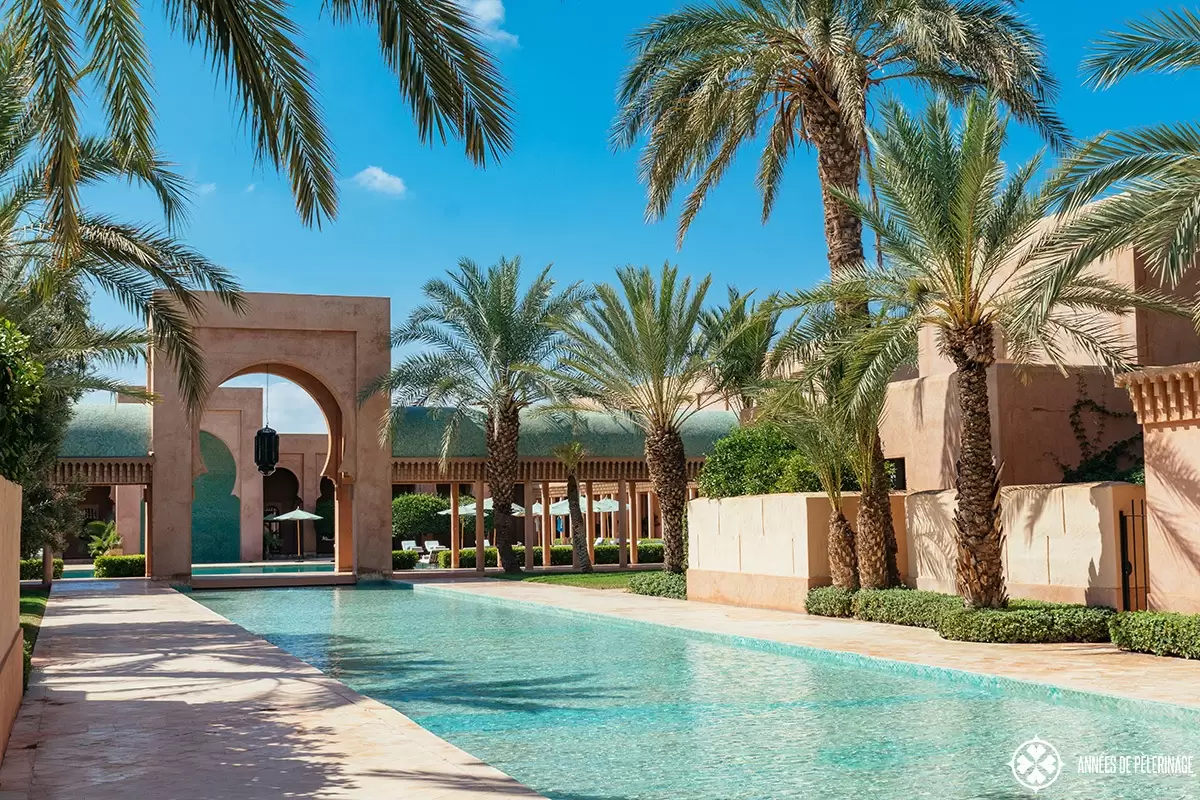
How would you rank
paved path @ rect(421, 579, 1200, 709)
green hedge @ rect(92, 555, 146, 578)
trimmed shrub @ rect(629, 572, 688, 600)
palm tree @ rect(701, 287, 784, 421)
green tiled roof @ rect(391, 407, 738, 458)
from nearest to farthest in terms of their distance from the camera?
paved path @ rect(421, 579, 1200, 709) < palm tree @ rect(701, 287, 784, 421) < trimmed shrub @ rect(629, 572, 688, 600) < green tiled roof @ rect(391, 407, 738, 458) < green hedge @ rect(92, 555, 146, 578)

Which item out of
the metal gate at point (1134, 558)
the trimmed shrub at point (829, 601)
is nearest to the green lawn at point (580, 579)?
the trimmed shrub at point (829, 601)

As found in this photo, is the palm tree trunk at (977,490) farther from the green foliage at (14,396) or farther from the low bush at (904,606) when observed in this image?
the green foliage at (14,396)

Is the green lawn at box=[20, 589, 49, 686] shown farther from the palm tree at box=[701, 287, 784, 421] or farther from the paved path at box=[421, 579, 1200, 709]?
the palm tree at box=[701, 287, 784, 421]

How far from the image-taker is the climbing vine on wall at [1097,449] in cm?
1744

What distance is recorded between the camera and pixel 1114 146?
35.7 ft

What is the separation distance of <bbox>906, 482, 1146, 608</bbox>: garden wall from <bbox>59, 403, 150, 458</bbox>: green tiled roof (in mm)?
19690

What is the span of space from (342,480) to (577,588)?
8.64 m

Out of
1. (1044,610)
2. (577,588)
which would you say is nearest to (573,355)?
(577,588)

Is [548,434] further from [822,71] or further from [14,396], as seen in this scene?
[14,396]

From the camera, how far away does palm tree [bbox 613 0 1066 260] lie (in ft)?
53.0

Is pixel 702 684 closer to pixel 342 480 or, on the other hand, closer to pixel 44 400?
pixel 44 400

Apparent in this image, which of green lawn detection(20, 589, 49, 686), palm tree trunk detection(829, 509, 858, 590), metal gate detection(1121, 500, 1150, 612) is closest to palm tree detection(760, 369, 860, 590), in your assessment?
palm tree trunk detection(829, 509, 858, 590)

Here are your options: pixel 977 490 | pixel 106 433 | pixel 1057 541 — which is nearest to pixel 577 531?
pixel 106 433

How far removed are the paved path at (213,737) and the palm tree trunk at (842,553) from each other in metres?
7.74
